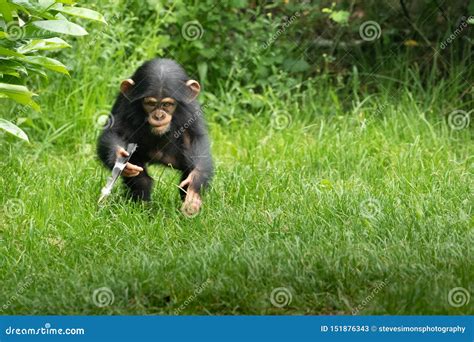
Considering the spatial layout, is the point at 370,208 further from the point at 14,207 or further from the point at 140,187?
the point at 14,207

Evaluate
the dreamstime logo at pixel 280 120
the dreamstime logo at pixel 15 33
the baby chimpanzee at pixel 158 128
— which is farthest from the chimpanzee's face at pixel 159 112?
the dreamstime logo at pixel 280 120

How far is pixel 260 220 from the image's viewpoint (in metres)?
6.52

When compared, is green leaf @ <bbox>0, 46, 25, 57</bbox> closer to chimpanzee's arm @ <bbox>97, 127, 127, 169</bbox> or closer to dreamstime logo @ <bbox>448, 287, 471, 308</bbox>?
chimpanzee's arm @ <bbox>97, 127, 127, 169</bbox>

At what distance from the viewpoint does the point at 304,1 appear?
10.3 metres

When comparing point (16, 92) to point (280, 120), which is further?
point (280, 120)

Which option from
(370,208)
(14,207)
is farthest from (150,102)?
(370,208)

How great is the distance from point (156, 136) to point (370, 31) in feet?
12.4

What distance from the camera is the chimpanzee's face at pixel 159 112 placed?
6.80m

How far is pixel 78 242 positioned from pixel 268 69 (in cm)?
420
